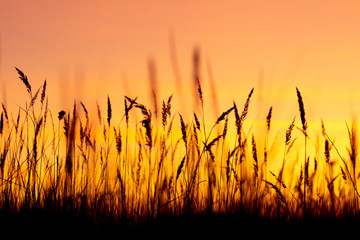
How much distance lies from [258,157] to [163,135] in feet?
2.24

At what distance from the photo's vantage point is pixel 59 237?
305 centimetres

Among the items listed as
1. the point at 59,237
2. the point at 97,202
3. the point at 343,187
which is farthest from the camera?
the point at 343,187

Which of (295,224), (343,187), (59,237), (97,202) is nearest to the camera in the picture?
(59,237)

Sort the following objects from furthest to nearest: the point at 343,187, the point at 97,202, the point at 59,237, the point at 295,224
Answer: the point at 343,187 → the point at 97,202 → the point at 295,224 → the point at 59,237

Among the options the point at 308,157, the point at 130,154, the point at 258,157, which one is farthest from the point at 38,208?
the point at 308,157

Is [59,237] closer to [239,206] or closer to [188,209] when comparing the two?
[188,209]

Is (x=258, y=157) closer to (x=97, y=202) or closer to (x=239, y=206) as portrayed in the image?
(x=239, y=206)

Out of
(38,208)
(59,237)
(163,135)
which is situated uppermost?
(163,135)

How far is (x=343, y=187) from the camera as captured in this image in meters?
3.82

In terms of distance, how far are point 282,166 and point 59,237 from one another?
5.10ft

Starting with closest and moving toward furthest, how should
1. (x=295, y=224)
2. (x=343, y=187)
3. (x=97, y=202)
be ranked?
1. (x=295, y=224)
2. (x=97, y=202)
3. (x=343, y=187)

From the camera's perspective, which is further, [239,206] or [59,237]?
[239,206]

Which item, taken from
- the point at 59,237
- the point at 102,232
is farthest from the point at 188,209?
the point at 59,237

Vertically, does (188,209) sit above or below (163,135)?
below
